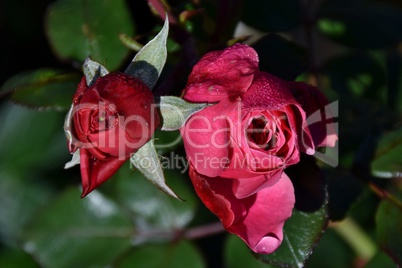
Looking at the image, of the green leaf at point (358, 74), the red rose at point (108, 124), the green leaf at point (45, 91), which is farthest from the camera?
the green leaf at point (358, 74)

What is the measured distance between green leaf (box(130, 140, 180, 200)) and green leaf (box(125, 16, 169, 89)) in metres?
0.07

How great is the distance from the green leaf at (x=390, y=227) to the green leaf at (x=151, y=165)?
0.36m

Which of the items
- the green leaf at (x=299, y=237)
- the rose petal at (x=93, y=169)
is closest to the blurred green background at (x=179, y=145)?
the green leaf at (x=299, y=237)

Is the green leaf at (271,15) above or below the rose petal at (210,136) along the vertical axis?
below

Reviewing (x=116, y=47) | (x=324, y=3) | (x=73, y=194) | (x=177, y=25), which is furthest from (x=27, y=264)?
(x=324, y=3)

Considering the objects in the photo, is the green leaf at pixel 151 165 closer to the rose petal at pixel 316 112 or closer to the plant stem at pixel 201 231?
the rose petal at pixel 316 112

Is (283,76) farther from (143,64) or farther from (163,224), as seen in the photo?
(163,224)

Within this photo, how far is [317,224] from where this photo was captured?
0.81 m

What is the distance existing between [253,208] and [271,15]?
44 cm

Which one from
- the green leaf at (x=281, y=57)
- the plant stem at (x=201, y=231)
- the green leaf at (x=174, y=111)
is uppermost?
the green leaf at (x=174, y=111)

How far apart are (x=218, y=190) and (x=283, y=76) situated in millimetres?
219

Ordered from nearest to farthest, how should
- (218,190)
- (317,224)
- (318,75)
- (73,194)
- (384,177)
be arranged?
1. (218,190)
2. (317,224)
3. (384,177)
4. (73,194)
5. (318,75)

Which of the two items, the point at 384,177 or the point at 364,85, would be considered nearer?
the point at 384,177

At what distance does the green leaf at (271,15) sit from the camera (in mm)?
1049
